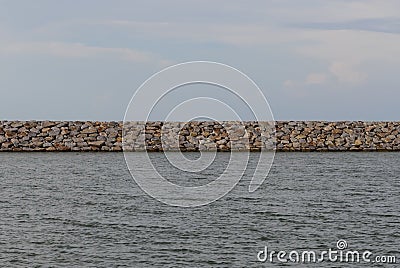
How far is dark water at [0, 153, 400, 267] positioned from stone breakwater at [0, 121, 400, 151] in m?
8.20

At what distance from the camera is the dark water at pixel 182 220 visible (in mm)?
11484

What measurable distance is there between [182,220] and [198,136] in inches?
664

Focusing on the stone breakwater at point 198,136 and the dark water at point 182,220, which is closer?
the dark water at point 182,220

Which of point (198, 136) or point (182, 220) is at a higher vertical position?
point (198, 136)

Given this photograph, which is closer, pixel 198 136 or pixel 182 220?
pixel 182 220

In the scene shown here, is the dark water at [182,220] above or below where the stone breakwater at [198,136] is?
below

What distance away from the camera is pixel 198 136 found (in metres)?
31.1

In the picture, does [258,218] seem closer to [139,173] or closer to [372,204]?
[372,204]

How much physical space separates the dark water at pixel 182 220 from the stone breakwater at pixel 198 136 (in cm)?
820

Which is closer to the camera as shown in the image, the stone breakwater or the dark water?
the dark water

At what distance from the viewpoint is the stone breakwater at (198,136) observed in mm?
30578

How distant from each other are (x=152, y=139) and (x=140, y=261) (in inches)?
791

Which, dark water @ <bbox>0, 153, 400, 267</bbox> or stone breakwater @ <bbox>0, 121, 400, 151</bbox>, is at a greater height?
stone breakwater @ <bbox>0, 121, 400, 151</bbox>

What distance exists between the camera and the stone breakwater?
30.6 meters
